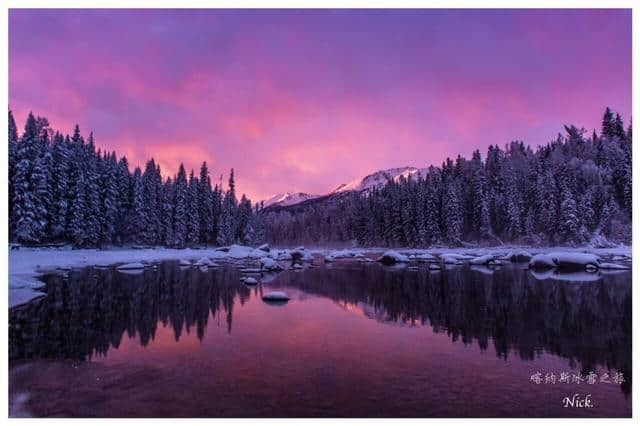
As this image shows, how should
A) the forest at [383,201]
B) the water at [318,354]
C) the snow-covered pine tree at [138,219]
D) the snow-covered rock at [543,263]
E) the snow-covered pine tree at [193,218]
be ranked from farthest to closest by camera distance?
the snow-covered pine tree at [193,218] < the snow-covered pine tree at [138,219] < the forest at [383,201] < the snow-covered rock at [543,263] < the water at [318,354]

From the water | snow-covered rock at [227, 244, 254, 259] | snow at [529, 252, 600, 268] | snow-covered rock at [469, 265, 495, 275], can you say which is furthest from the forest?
snow-covered rock at [469, 265, 495, 275]

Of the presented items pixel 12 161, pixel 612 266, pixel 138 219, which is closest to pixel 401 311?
pixel 612 266

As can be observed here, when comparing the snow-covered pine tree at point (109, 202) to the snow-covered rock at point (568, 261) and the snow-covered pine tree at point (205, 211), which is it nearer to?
the snow-covered pine tree at point (205, 211)

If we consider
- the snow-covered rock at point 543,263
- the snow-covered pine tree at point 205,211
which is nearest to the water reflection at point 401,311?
the snow-covered rock at point 543,263

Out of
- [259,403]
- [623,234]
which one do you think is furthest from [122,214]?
[623,234]

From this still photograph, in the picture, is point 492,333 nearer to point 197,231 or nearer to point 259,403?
point 259,403

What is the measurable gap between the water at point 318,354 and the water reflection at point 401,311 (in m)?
0.07

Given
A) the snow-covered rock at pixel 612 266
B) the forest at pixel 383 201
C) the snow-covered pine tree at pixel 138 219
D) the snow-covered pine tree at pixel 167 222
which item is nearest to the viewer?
the snow-covered rock at pixel 612 266

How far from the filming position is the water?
6.04m

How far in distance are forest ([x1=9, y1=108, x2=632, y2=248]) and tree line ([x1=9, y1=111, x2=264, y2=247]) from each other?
0.13m

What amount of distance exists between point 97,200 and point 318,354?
47.5m

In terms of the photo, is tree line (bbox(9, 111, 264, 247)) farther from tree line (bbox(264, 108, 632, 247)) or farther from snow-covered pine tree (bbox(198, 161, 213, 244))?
tree line (bbox(264, 108, 632, 247))

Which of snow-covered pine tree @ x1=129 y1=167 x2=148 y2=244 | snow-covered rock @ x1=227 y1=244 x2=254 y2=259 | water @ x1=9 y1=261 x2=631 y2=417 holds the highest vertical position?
snow-covered pine tree @ x1=129 y1=167 x2=148 y2=244

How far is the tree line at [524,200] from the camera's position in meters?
61.2
